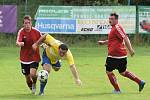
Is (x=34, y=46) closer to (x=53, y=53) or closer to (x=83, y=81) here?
(x=53, y=53)

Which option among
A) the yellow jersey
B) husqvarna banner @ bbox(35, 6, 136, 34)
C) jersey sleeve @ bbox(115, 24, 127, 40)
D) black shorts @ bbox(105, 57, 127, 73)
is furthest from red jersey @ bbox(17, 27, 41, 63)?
husqvarna banner @ bbox(35, 6, 136, 34)

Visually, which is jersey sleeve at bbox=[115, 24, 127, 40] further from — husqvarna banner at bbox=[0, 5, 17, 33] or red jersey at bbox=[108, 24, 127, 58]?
husqvarna banner at bbox=[0, 5, 17, 33]

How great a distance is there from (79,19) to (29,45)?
55.9 ft

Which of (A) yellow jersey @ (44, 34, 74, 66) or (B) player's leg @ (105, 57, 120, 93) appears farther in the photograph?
(B) player's leg @ (105, 57, 120, 93)

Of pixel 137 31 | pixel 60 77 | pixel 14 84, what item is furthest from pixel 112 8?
pixel 14 84

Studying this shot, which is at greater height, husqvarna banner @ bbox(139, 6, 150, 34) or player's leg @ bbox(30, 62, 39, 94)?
player's leg @ bbox(30, 62, 39, 94)

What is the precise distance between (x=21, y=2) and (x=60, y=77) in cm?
1748

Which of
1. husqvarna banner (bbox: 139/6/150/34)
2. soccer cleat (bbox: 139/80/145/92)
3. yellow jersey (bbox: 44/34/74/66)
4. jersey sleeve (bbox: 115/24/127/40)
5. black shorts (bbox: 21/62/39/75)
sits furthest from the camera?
husqvarna banner (bbox: 139/6/150/34)

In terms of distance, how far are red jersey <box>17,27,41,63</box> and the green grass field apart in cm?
81

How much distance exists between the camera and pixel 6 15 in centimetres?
3002

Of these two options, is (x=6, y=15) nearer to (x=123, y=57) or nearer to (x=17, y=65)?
(x=17, y=65)

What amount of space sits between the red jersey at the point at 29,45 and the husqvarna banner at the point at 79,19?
16.4 metres

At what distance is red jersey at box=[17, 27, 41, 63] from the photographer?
1324cm

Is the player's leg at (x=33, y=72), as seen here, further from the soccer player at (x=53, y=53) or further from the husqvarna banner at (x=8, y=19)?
the husqvarna banner at (x=8, y=19)
